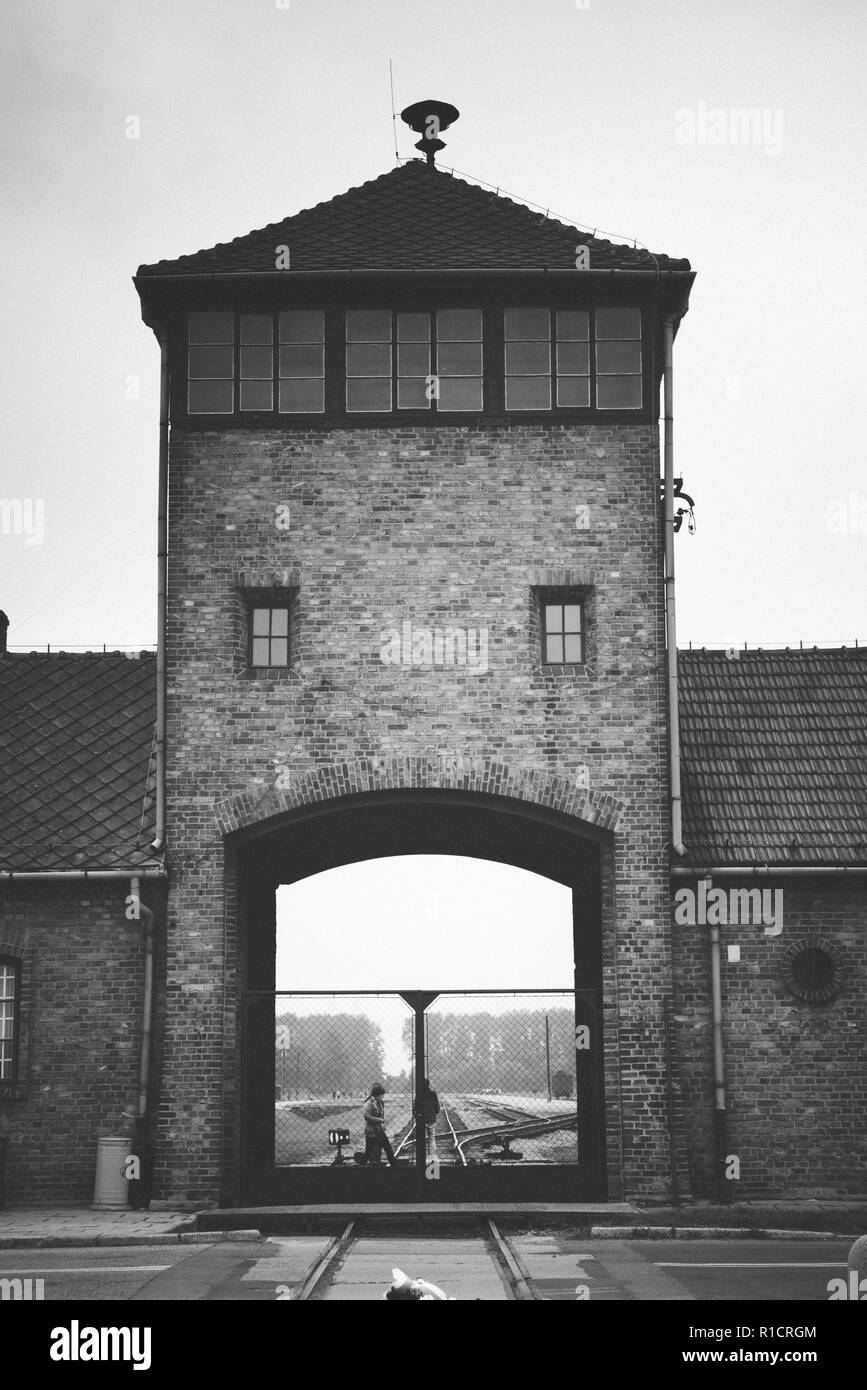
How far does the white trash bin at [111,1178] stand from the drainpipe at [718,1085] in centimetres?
656

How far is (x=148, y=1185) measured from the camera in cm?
1738

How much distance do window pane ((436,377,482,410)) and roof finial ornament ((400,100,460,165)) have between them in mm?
4213

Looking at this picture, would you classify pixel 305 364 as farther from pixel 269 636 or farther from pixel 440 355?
Answer: pixel 269 636

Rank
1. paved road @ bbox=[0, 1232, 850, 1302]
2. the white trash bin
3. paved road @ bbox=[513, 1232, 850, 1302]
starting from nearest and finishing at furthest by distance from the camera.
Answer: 1. paved road @ bbox=[513, 1232, 850, 1302]
2. paved road @ bbox=[0, 1232, 850, 1302]
3. the white trash bin

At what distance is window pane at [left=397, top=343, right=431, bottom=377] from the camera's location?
1889cm

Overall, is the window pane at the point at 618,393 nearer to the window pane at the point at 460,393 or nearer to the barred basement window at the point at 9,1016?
the window pane at the point at 460,393

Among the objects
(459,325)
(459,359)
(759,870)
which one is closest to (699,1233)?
(759,870)

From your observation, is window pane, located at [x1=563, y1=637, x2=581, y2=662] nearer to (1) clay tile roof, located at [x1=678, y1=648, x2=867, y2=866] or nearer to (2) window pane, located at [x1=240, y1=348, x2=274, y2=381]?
(1) clay tile roof, located at [x1=678, y1=648, x2=867, y2=866]

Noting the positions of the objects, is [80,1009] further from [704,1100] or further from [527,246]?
[527,246]

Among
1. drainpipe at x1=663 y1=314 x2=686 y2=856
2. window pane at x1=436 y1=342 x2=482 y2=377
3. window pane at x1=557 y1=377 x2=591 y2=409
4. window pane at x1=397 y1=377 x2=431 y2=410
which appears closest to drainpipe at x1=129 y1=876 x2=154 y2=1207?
drainpipe at x1=663 y1=314 x2=686 y2=856

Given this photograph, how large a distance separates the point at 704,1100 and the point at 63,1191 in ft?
23.9

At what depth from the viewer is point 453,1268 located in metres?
12.8

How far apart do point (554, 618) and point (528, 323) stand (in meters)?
3.58
